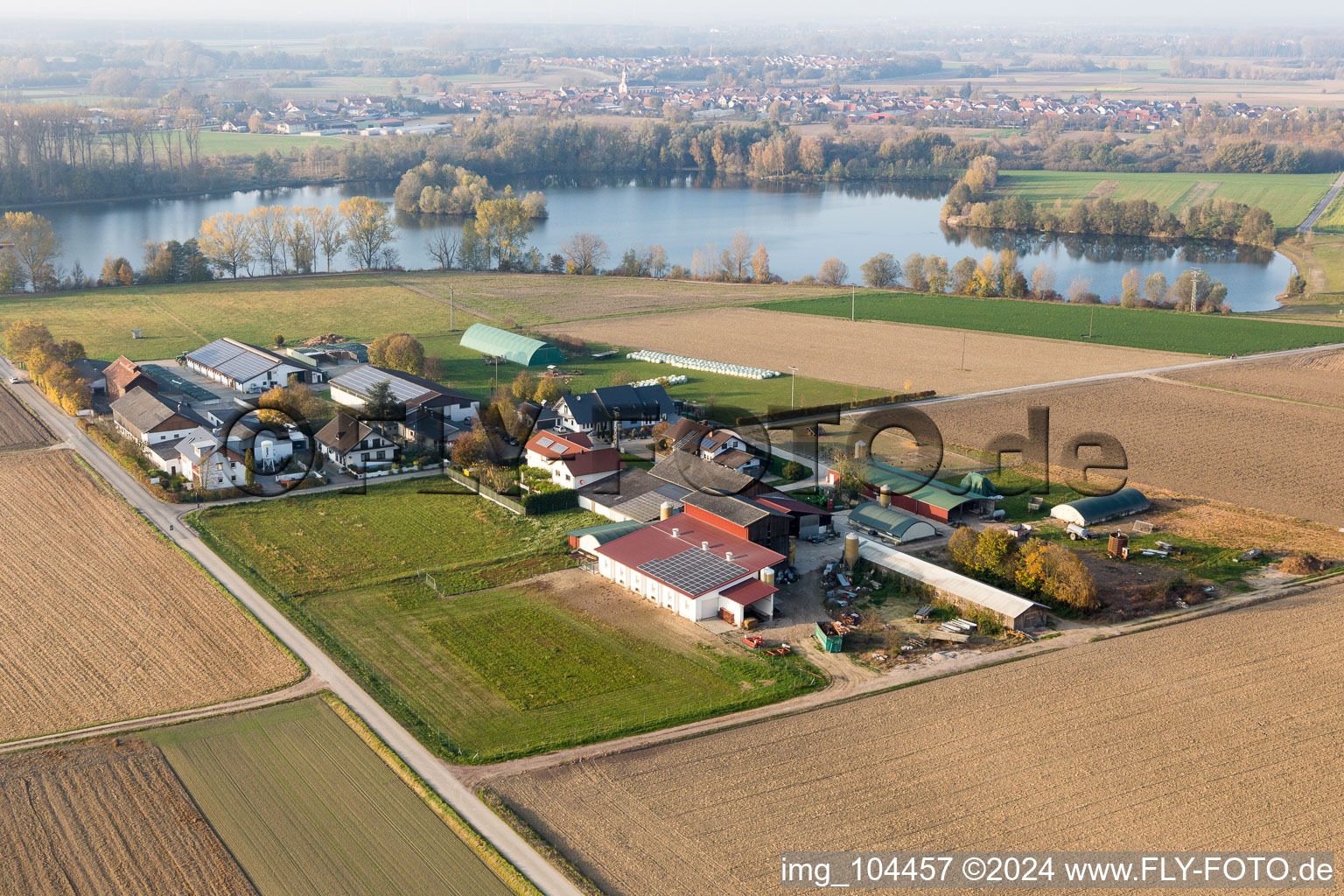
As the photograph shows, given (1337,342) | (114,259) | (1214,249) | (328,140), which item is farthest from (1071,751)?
(328,140)

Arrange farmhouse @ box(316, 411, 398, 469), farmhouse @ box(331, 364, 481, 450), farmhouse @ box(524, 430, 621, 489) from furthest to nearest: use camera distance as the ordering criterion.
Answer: farmhouse @ box(331, 364, 481, 450) < farmhouse @ box(316, 411, 398, 469) < farmhouse @ box(524, 430, 621, 489)

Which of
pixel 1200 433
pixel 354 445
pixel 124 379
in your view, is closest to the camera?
pixel 354 445

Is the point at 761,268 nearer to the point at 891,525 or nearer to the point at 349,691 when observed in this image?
the point at 891,525

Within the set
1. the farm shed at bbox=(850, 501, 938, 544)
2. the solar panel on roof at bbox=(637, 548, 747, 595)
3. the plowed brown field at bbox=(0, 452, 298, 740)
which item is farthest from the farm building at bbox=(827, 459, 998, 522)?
the plowed brown field at bbox=(0, 452, 298, 740)

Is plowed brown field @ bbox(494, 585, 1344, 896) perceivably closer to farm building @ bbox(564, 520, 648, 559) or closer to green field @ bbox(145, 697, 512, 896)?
green field @ bbox(145, 697, 512, 896)

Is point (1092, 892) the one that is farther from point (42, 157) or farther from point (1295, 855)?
point (42, 157)

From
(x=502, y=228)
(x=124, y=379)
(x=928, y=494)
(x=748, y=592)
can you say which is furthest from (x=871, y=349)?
(x=124, y=379)

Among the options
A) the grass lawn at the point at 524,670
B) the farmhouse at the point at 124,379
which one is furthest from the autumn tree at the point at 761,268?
the grass lawn at the point at 524,670
